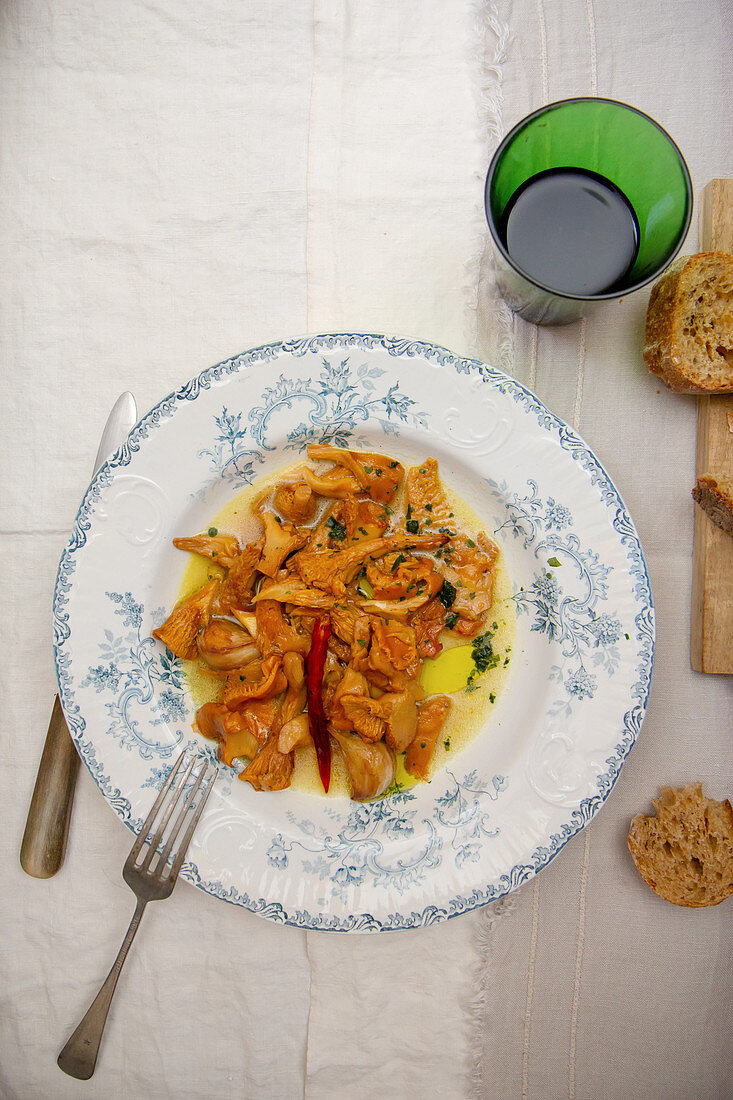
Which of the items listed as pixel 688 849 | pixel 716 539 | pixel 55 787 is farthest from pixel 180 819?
pixel 716 539

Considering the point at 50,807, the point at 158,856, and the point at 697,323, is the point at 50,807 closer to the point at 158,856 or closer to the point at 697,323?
the point at 158,856

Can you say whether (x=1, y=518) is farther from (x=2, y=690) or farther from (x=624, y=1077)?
(x=624, y=1077)

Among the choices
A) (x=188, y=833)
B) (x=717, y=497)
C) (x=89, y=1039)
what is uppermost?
(x=717, y=497)

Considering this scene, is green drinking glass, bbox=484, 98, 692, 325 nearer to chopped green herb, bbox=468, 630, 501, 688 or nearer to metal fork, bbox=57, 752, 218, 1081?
chopped green herb, bbox=468, 630, 501, 688

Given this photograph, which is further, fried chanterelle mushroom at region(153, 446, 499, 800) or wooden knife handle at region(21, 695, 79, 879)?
wooden knife handle at region(21, 695, 79, 879)

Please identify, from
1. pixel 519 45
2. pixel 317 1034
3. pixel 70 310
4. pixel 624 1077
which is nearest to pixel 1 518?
pixel 70 310

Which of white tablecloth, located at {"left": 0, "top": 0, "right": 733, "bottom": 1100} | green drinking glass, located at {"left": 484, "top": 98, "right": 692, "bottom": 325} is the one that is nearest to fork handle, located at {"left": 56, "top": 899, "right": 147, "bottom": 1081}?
white tablecloth, located at {"left": 0, "top": 0, "right": 733, "bottom": 1100}
